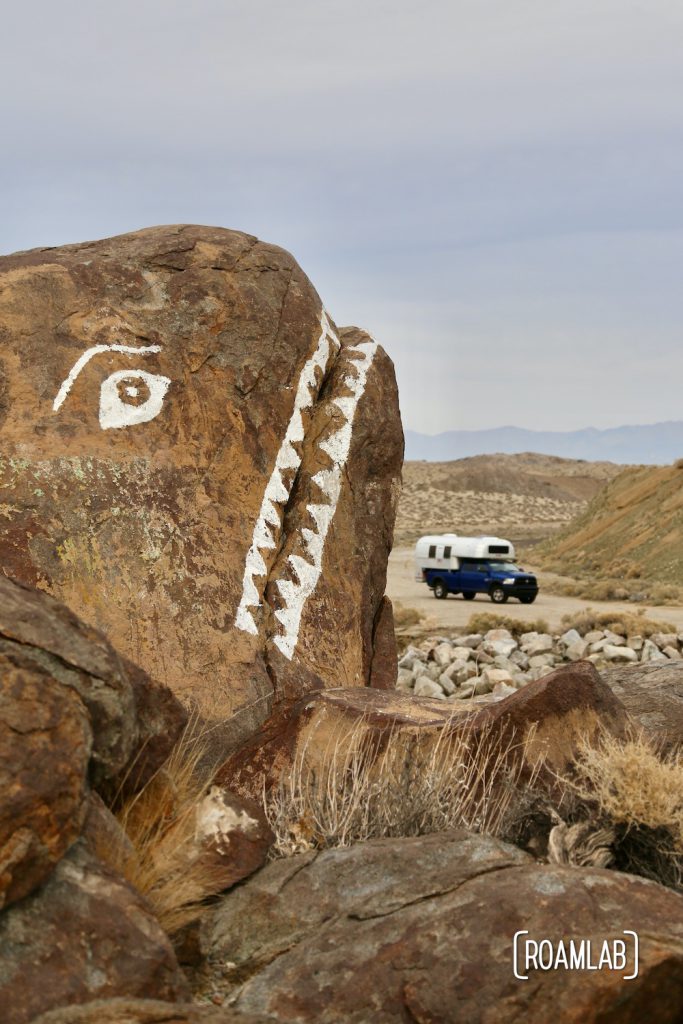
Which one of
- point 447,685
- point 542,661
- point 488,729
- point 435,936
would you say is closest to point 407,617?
point 542,661

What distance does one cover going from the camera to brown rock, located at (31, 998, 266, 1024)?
10.00 feet

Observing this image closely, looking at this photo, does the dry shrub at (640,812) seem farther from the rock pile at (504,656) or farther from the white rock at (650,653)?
the white rock at (650,653)

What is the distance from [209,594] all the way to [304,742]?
177cm

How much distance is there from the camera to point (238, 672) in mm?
7195

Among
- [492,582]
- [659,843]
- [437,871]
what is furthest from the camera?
[492,582]

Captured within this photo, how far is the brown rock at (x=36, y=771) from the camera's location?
354 cm

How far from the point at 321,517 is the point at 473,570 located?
20679 mm

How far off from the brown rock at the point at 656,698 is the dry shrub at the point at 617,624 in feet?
38.6

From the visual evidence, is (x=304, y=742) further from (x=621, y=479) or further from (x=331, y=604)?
(x=621, y=479)

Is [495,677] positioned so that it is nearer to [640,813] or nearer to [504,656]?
[504,656]

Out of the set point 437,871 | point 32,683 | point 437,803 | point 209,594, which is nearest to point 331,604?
point 209,594

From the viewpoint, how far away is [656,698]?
7.42 metres

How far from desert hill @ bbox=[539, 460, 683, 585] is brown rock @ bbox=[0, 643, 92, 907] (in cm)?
2912

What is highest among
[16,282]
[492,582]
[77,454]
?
[16,282]
